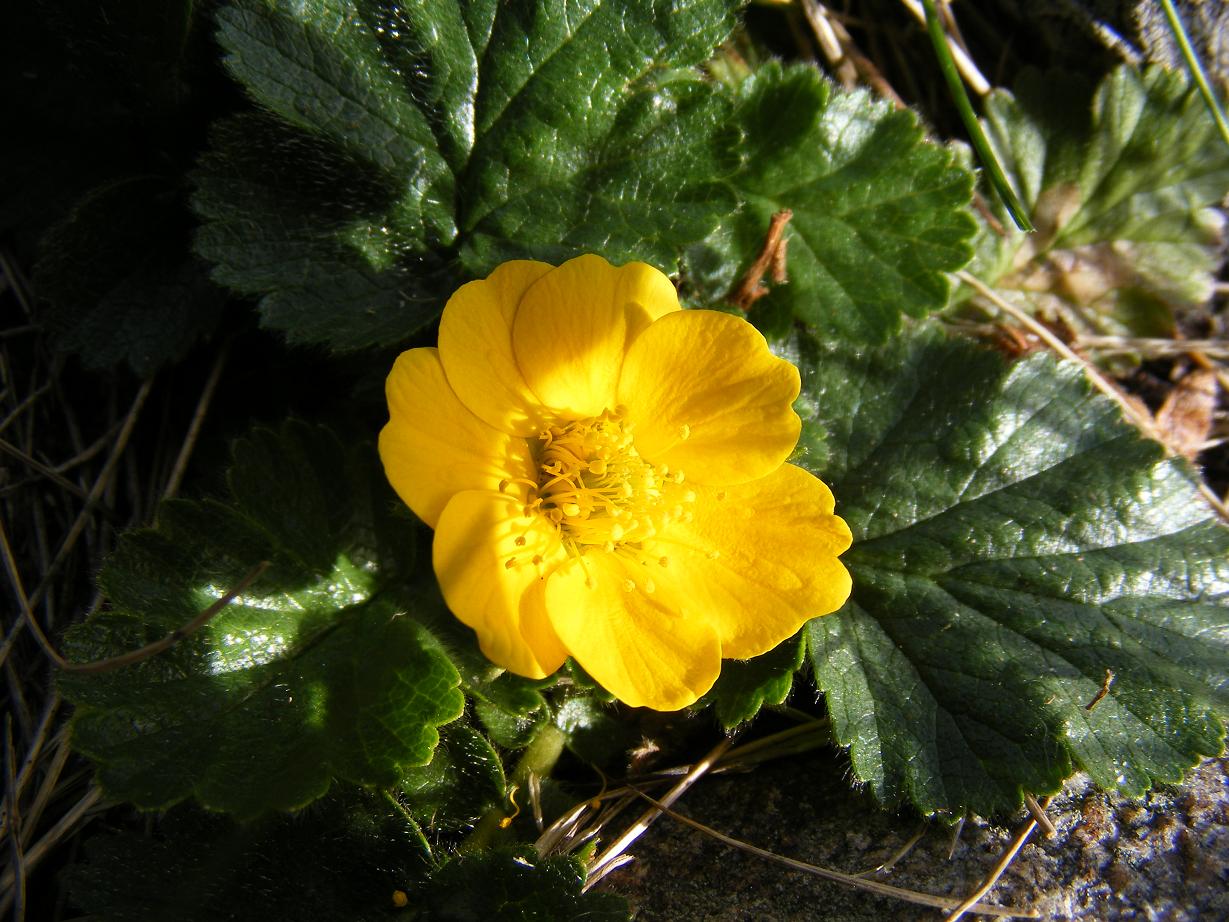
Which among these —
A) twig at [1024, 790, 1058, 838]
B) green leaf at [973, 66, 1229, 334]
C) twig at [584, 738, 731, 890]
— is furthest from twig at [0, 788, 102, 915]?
green leaf at [973, 66, 1229, 334]

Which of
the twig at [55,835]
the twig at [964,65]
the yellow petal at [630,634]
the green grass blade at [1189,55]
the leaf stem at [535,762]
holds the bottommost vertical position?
the twig at [55,835]

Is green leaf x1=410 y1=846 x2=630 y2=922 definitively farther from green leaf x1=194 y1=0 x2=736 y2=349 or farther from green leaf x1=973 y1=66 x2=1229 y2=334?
green leaf x1=973 y1=66 x2=1229 y2=334

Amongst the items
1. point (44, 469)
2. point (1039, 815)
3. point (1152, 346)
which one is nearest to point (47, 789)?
point (44, 469)

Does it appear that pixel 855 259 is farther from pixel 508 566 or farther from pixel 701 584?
pixel 508 566

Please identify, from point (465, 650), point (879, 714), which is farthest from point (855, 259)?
point (465, 650)

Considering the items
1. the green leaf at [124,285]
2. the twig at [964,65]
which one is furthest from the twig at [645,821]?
the twig at [964,65]

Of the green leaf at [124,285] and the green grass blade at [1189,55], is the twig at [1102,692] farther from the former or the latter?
the green leaf at [124,285]

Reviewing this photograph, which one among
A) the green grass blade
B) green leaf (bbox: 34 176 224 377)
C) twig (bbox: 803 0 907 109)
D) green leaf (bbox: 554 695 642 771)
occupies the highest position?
the green grass blade

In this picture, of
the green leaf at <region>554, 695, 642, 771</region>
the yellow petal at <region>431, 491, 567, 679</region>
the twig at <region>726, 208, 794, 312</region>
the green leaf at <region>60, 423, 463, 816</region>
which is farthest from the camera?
the twig at <region>726, 208, 794, 312</region>
